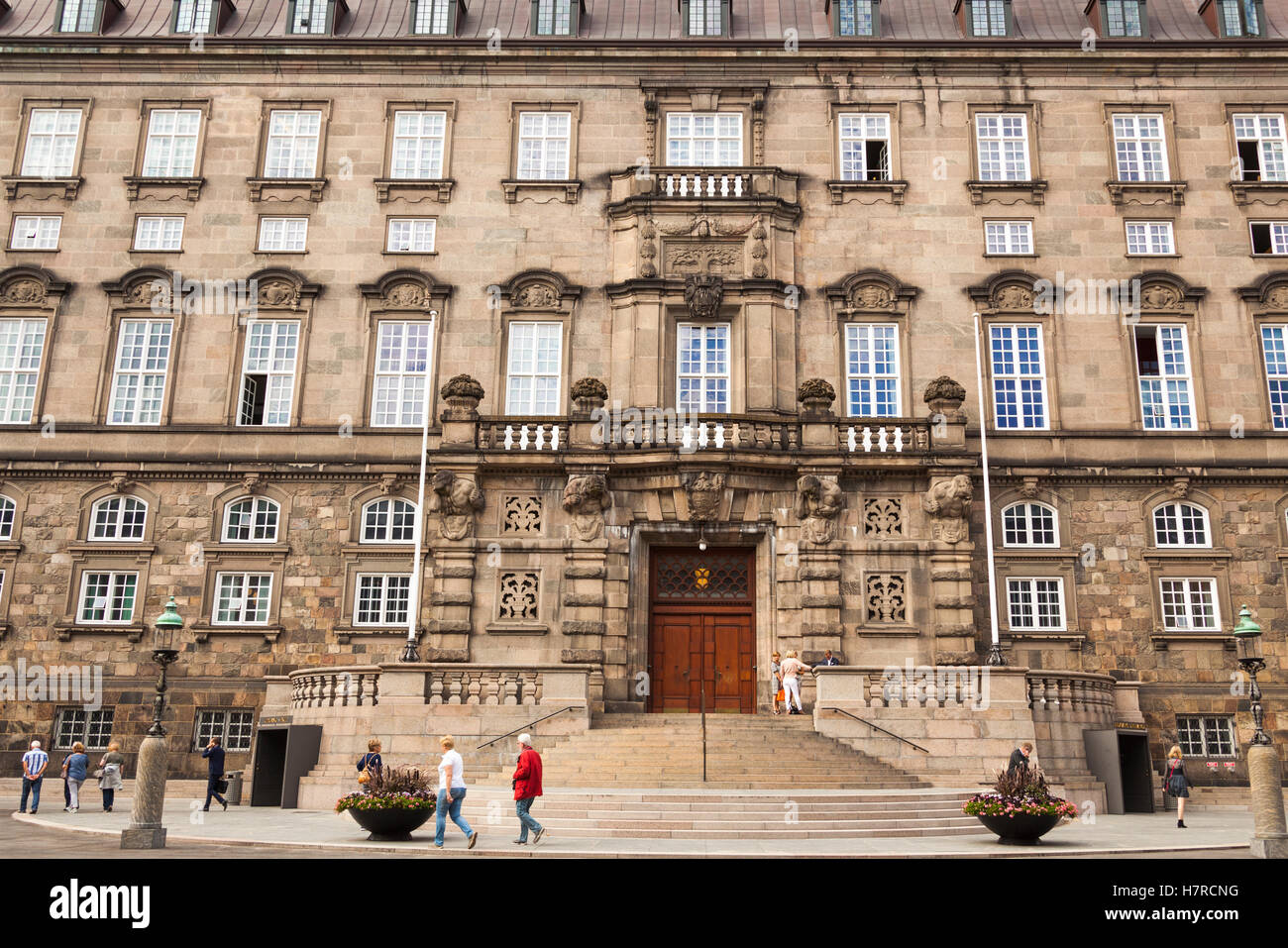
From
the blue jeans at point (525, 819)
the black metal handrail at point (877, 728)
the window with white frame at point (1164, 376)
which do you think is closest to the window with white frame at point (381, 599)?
the black metal handrail at point (877, 728)

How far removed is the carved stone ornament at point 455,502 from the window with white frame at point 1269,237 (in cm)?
2447

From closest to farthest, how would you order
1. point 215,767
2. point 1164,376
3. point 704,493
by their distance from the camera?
1. point 215,767
2. point 704,493
3. point 1164,376

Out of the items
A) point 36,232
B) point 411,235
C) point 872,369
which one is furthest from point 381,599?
point 36,232

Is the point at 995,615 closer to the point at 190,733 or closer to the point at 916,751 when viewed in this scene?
the point at 916,751

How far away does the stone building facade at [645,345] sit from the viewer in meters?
29.2

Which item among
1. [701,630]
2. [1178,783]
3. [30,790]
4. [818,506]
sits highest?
[818,506]

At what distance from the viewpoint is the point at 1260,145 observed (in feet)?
111

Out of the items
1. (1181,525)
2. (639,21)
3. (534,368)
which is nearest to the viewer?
(1181,525)

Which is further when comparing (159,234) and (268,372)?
(159,234)

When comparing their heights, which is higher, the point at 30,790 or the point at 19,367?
the point at 19,367

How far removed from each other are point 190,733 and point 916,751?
63.3 feet

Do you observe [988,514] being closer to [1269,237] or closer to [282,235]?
[1269,237]

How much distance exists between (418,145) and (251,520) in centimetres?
1281

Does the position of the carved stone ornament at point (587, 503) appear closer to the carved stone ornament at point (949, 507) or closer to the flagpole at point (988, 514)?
the carved stone ornament at point (949, 507)
